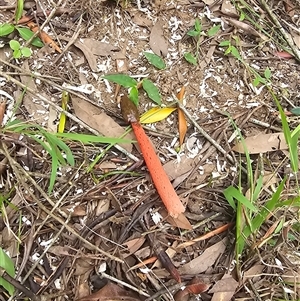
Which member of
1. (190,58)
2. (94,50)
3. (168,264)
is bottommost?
(168,264)

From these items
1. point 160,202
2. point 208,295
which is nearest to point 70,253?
point 160,202

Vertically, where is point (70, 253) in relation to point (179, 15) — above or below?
below

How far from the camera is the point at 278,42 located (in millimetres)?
1863

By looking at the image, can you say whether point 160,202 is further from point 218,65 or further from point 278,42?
point 278,42

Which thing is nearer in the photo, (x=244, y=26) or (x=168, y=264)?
(x=168, y=264)

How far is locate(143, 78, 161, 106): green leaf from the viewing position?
5.46 feet

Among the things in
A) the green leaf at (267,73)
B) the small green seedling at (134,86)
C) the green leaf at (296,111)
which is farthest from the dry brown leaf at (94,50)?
the green leaf at (296,111)

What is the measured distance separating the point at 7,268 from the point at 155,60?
36.3 inches

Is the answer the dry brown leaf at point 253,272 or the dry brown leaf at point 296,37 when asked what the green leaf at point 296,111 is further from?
the dry brown leaf at point 253,272

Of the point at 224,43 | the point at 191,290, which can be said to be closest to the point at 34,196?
the point at 191,290

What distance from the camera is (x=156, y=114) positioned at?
5.44ft

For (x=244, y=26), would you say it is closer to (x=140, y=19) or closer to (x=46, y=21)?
(x=140, y=19)

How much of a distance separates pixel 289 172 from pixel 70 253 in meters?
0.87

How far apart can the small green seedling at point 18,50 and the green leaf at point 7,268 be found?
712 millimetres
